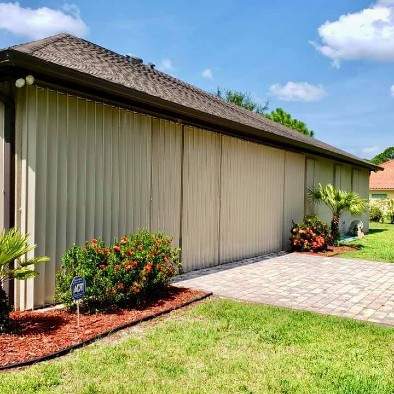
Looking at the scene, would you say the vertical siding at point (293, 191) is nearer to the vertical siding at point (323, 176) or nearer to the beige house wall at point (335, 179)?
the beige house wall at point (335, 179)

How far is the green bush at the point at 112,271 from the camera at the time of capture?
5.92 metres

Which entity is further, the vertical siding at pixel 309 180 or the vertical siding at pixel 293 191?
the vertical siding at pixel 309 180

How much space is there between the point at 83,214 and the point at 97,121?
1496mm

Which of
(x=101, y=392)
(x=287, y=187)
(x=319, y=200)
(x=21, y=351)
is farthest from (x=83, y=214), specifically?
(x=319, y=200)

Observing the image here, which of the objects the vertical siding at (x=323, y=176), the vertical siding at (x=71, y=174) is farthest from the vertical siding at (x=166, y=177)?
the vertical siding at (x=323, y=176)

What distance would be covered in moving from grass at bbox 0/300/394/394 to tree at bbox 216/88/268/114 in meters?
47.6

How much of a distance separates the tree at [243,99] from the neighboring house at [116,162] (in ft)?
131

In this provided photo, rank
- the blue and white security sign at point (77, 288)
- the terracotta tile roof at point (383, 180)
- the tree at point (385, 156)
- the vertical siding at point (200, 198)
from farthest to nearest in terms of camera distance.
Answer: the tree at point (385, 156), the terracotta tile roof at point (383, 180), the vertical siding at point (200, 198), the blue and white security sign at point (77, 288)

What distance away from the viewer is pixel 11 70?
224 inches

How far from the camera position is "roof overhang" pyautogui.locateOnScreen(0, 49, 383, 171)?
5.37 meters

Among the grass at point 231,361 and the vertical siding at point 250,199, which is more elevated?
the vertical siding at point 250,199

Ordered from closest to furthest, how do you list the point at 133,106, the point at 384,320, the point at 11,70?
the point at 11,70
the point at 384,320
the point at 133,106

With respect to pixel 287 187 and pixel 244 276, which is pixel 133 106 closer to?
pixel 244 276

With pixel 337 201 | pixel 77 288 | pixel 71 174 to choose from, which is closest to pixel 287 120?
pixel 337 201
